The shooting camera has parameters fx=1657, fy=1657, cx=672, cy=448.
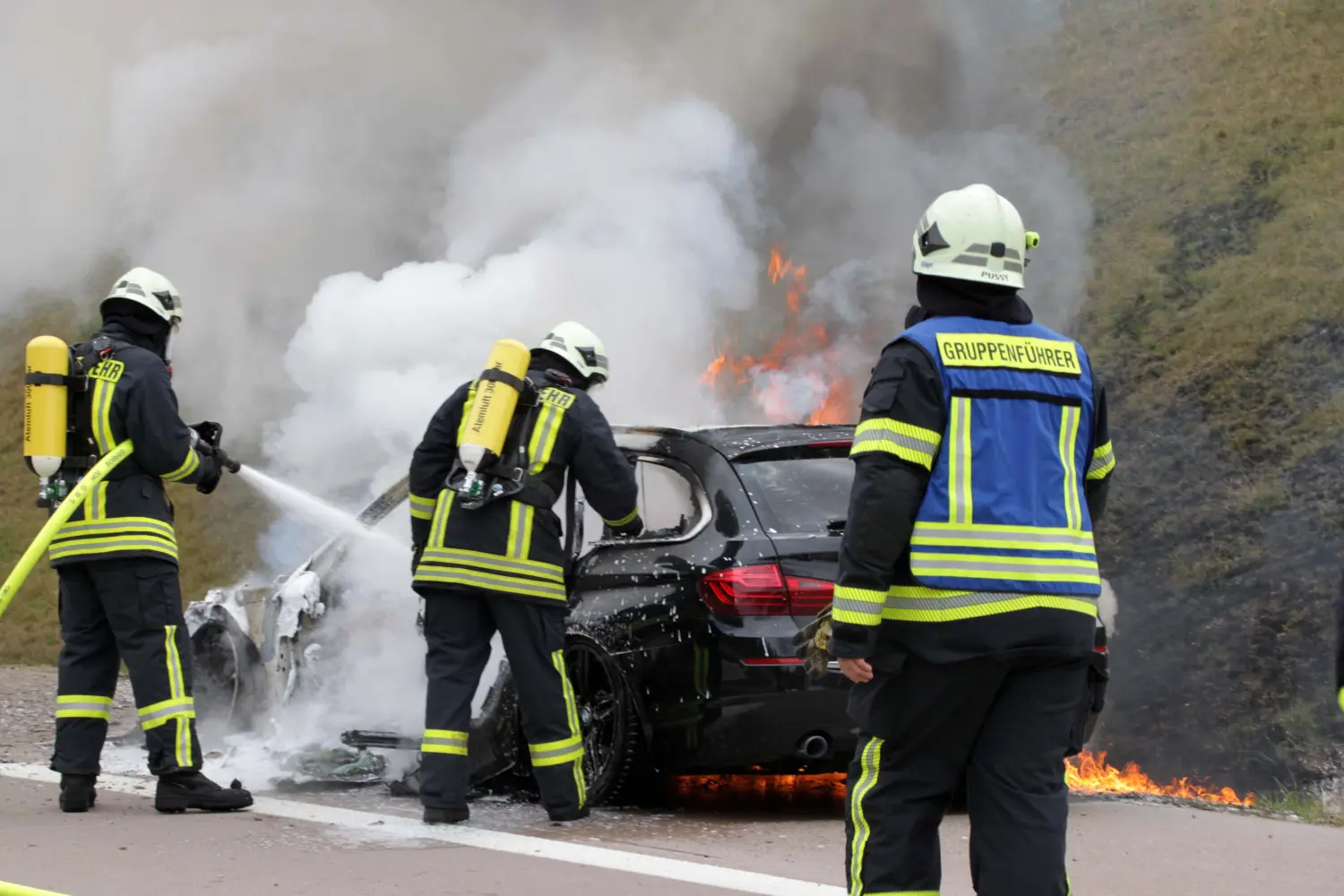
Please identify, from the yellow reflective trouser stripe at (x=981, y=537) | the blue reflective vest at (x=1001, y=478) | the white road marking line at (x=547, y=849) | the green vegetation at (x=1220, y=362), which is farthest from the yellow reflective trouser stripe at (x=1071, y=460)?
the green vegetation at (x=1220, y=362)

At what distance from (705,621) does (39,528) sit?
1235cm

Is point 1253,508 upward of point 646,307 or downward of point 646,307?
downward

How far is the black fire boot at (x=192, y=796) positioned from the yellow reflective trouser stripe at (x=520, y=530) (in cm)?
144

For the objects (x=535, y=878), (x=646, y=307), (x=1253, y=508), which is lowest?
(x=535, y=878)

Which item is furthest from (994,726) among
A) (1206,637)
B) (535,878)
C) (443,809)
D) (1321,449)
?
(1321,449)

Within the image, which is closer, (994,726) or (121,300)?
(994,726)

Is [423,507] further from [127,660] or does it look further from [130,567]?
[127,660]

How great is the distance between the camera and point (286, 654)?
24.1 feet

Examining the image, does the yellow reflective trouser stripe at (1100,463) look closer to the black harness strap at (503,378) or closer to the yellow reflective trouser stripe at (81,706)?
the black harness strap at (503,378)

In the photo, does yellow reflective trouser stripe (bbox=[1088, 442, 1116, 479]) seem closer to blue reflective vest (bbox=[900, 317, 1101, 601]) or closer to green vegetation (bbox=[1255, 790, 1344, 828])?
blue reflective vest (bbox=[900, 317, 1101, 601])

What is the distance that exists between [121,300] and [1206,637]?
23.2 feet

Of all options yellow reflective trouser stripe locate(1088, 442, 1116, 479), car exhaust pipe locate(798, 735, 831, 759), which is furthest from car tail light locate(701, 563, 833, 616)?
yellow reflective trouser stripe locate(1088, 442, 1116, 479)

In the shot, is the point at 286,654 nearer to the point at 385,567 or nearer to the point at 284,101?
the point at 385,567

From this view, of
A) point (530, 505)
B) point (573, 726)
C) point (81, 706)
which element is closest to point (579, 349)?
point (530, 505)
